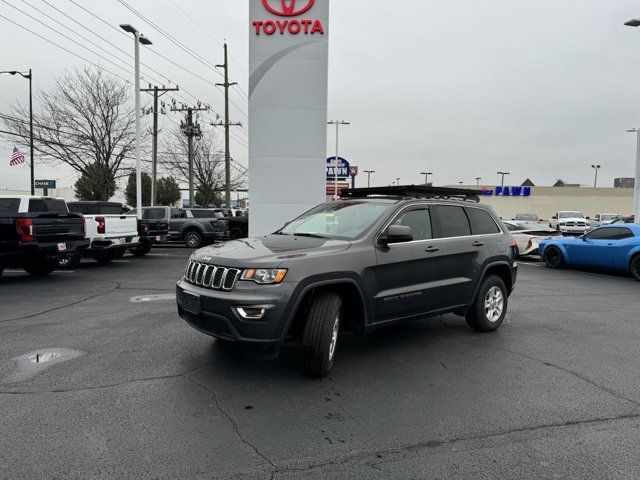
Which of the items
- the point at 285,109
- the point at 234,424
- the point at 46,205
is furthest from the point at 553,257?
the point at 46,205

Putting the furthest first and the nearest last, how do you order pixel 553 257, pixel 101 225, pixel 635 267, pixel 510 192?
pixel 510 192
pixel 553 257
pixel 101 225
pixel 635 267

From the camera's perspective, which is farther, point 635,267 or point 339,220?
point 635,267

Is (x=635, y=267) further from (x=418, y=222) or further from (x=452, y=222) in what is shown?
(x=418, y=222)

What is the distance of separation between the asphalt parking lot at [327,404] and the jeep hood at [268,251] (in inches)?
44.7

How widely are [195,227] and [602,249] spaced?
1489cm

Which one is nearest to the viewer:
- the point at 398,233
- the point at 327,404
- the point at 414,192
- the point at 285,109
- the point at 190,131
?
the point at 327,404

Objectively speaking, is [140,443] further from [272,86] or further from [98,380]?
[272,86]

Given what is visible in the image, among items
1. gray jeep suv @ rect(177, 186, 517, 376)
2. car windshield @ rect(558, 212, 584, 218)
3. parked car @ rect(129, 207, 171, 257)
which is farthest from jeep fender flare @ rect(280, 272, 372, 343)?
car windshield @ rect(558, 212, 584, 218)

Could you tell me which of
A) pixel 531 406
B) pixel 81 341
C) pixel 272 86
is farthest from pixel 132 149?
pixel 531 406

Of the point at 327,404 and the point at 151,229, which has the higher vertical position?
the point at 151,229

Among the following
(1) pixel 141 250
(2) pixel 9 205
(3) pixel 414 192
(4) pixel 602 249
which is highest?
(3) pixel 414 192

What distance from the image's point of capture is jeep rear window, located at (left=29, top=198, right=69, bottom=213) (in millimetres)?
10273

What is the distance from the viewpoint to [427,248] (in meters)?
5.10

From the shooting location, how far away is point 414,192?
18.5 feet
